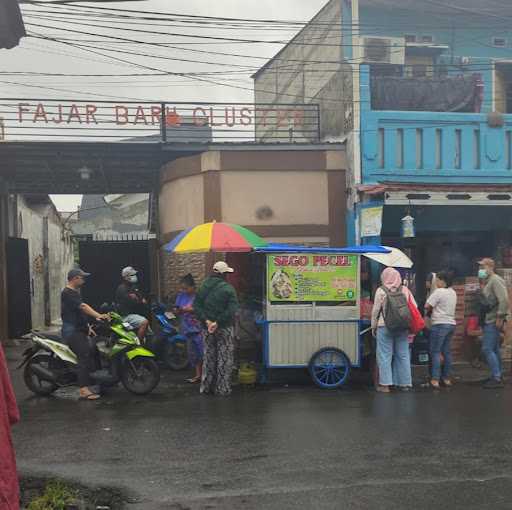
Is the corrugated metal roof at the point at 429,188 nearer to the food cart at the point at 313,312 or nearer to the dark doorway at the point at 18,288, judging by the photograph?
the food cart at the point at 313,312

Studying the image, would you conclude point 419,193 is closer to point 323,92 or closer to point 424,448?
point 323,92

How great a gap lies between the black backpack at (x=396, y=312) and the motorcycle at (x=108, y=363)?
10.7ft

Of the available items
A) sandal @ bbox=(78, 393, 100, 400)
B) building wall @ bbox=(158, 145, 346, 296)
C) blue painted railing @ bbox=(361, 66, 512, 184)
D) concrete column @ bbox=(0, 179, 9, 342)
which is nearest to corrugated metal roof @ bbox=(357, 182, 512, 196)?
blue painted railing @ bbox=(361, 66, 512, 184)

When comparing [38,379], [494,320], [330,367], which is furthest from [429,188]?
[38,379]

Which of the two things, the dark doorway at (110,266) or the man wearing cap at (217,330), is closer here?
the man wearing cap at (217,330)

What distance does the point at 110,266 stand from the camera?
1622 centimetres

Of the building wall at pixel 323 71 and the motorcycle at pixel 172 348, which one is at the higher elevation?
the building wall at pixel 323 71

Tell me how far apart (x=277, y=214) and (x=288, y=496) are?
845cm

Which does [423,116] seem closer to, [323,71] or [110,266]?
[323,71]

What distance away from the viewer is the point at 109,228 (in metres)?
36.4

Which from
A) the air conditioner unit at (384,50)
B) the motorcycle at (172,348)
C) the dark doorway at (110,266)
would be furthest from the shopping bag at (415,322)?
the dark doorway at (110,266)

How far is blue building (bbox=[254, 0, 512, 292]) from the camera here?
1231 cm

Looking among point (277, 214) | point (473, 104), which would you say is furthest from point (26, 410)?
point (473, 104)

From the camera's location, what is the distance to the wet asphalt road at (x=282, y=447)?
471cm
